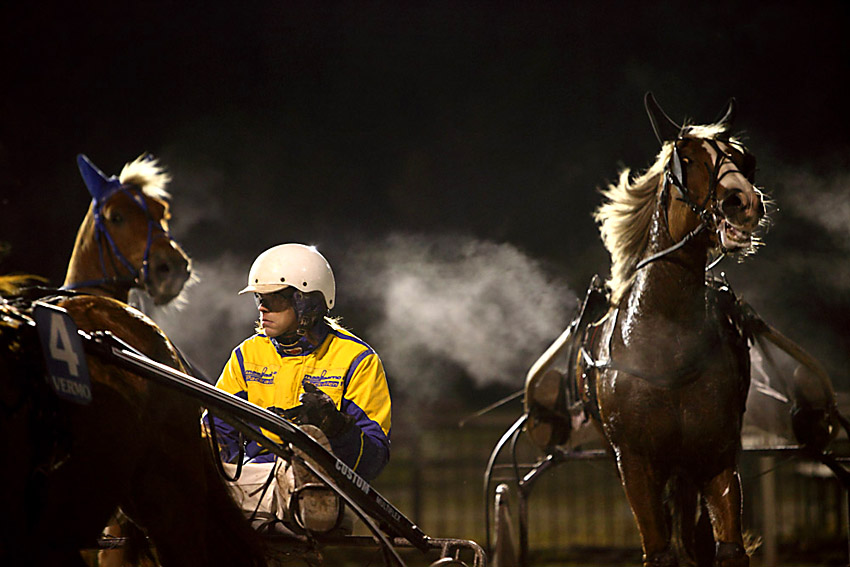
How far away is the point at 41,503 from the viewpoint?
185cm

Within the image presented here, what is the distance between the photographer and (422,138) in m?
7.94

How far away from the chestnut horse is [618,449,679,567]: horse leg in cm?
163

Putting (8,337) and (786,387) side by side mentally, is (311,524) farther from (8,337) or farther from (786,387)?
(786,387)

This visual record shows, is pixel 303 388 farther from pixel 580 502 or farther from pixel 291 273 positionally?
pixel 580 502

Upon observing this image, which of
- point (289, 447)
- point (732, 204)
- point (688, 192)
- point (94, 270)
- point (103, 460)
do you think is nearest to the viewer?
point (103, 460)

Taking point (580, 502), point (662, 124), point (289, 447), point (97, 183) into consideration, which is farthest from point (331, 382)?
point (580, 502)

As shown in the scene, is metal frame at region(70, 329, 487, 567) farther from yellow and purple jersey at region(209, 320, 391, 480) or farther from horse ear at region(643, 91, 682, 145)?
horse ear at region(643, 91, 682, 145)

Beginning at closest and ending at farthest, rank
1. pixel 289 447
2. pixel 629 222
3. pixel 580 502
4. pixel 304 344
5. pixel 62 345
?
pixel 62 345 → pixel 289 447 → pixel 304 344 → pixel 629 222 → pixel 580 502

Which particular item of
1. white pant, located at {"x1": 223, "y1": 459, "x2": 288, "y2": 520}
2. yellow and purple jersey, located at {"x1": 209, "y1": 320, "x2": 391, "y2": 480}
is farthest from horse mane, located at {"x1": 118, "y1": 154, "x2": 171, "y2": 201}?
white pant, located at {"x1": 223, "y1": 459, "x2": 288, "y2": 520}

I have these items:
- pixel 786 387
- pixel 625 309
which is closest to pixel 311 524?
pixel 625 309

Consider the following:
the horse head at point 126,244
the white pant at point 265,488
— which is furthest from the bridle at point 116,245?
the white pant at point 265,488

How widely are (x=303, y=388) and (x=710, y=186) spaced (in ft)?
5.70

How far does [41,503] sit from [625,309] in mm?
2534

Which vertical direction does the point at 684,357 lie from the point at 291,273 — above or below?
below
